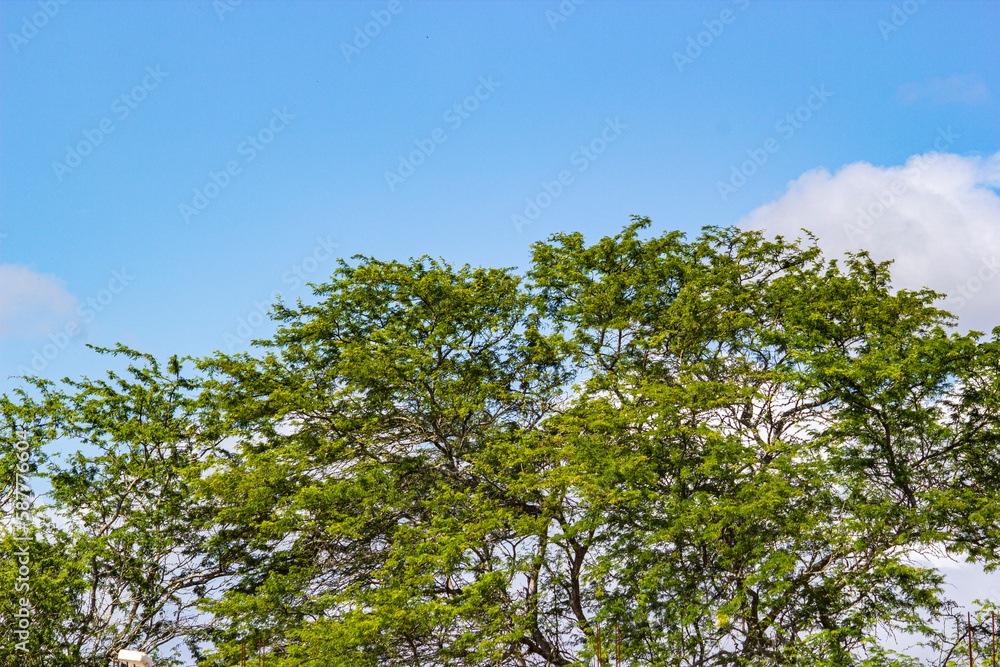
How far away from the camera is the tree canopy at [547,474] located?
39.2 feet

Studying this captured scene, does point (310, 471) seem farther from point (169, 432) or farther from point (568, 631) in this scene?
point (568, 631)

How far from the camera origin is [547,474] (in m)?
12.9

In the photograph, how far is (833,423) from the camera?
1284cm

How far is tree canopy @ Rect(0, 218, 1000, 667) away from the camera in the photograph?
11938mm

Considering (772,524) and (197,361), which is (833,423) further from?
(197,361)

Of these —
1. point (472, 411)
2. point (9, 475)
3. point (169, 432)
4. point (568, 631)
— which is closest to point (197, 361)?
point (169, 432)

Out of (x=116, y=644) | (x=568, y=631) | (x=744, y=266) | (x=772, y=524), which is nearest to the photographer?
(x=772, y=524)

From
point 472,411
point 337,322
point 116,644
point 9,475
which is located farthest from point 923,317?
point 9,475

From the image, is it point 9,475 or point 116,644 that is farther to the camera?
point 9,475

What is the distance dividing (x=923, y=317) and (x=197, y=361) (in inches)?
479

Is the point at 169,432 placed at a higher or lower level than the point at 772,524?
higher

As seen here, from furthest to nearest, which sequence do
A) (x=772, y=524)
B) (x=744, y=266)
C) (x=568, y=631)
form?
(x=744, y=266) < (x=568, y=631) < (x=772, y=524)

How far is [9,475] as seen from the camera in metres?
15.7

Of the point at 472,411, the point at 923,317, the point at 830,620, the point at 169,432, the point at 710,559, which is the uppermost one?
the point at 169,432
